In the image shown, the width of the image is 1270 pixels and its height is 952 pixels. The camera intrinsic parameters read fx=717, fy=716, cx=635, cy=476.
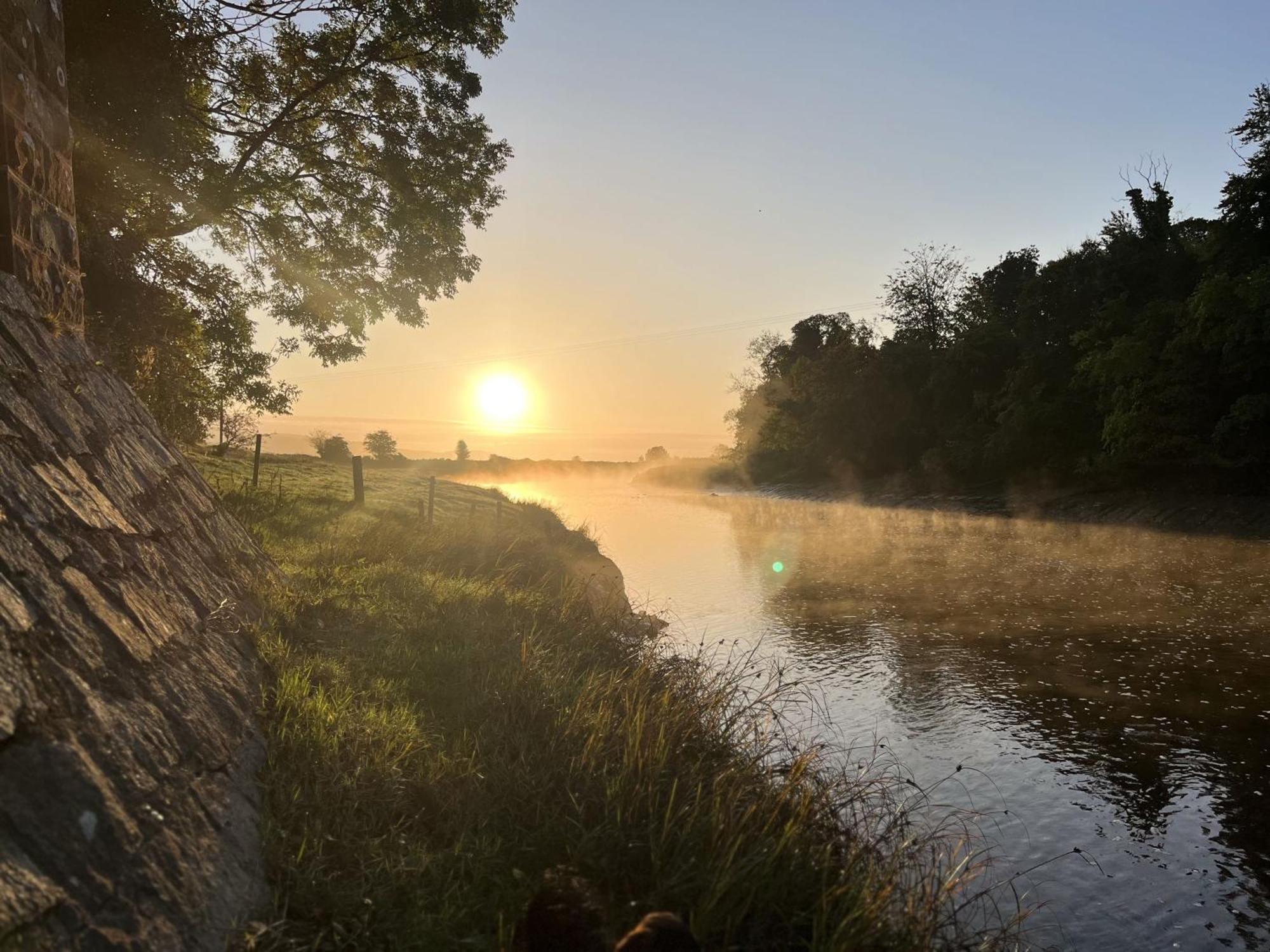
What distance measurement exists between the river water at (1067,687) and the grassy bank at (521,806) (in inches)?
67.0

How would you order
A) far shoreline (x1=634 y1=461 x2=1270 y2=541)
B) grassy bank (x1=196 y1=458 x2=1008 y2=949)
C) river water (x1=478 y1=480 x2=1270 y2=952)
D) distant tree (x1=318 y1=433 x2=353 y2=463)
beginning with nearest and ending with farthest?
grassy bank (x1=196 y1=458 x2=1008 y2=949) < river water (x1=478 y1=480 x2=1270 y2=952) < far shoreline (x1=634 y1=461 x2=1270 y2=541) < distant tree (x1=318 y1=433 x2=353 y2=463)

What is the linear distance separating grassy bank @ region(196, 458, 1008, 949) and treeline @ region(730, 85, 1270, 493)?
3183cm

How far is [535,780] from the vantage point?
5.45 m

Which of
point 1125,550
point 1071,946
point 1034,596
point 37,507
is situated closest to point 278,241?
point 37,507

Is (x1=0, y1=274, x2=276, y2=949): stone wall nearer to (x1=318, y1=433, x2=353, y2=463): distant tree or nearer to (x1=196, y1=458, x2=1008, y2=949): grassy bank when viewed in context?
(x1=196, y1=458, x2=1008, y2=949): grassy bank

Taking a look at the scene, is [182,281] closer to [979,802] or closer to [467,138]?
[467,138]

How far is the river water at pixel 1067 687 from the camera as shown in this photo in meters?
6.96

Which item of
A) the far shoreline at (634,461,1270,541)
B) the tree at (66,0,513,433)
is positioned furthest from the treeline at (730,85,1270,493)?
the tree at (66,0,513,433)

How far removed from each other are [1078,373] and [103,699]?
154ft

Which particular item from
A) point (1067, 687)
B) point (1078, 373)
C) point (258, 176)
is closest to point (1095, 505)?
point (1078, 373)

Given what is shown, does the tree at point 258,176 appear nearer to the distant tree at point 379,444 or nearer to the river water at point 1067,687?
the river water at point 1067,687

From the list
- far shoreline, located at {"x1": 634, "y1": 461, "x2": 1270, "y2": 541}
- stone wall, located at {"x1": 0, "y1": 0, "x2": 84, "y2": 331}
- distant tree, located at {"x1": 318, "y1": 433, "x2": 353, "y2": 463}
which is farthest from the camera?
distant tree, located at {"x1": 318, "y1": 433, "x2": 353, "y2": 463}

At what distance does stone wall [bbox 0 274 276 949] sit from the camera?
2781 mm

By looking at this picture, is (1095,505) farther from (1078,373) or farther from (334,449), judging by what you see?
(334,449)
